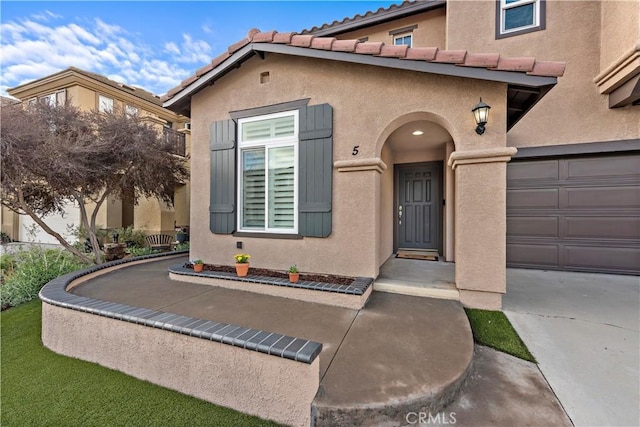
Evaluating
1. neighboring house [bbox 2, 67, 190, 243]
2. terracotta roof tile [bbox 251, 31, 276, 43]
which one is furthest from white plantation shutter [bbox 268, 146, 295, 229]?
neighboring house [bbox 2, 67, 190, 243]

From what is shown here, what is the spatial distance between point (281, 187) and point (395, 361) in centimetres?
346

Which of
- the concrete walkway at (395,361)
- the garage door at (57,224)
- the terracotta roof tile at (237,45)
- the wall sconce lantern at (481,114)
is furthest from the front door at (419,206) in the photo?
the garage door at (57,224)

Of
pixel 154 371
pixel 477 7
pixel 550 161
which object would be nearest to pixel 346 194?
pixel 154 371

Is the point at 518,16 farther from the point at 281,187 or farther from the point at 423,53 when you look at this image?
the point at 281,187

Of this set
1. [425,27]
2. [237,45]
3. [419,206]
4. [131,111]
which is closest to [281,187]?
[237,45]

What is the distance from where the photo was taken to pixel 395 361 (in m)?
2.46

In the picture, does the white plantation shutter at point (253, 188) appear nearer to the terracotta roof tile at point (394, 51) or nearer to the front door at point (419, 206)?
the terracotta roof tile at point (394, 51)

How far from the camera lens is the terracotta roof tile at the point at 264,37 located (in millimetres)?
4523

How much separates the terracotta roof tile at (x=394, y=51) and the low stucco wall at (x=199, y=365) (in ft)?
13.5

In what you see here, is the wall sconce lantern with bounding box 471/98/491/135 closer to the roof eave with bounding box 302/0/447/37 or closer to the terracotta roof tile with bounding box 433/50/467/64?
the terracotta roof tile with bounding box 433/50/467/64

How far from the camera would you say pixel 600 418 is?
1995mm

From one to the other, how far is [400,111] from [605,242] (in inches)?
246

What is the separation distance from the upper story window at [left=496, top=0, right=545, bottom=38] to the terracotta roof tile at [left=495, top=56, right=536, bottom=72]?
14.5 ft

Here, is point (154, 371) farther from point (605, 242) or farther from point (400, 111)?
point (605, 242)
